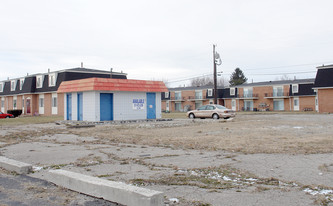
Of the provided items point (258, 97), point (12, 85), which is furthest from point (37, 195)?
point (258, 97)

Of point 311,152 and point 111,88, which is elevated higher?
point 111,88

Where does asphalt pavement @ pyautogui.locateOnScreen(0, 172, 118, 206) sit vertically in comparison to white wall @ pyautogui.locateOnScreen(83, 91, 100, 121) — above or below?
below

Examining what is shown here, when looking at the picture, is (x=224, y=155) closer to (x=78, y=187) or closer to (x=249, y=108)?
(x=78, y=187)

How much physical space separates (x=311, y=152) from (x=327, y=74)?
120 feet

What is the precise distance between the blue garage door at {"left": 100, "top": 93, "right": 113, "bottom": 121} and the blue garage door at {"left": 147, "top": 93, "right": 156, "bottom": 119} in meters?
3.65

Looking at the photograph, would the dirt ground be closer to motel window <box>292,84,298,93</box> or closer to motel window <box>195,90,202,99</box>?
motel window <box>292,84,298,93</box>

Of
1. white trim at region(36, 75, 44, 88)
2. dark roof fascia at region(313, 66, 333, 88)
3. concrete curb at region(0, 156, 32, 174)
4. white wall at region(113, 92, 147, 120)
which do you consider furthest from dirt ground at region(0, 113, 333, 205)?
white trim at region(36, 75, 44, 88)

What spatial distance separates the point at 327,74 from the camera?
40.8 metres

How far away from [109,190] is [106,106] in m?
20.0

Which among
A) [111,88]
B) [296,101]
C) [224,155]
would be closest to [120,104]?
[111,88]

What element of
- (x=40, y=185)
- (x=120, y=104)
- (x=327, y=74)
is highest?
(x=327, y=74)

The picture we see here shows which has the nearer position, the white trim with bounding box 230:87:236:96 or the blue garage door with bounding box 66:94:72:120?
the blue garage door with bounding box 66:94:72:120

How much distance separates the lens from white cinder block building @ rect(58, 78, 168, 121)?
23891mm

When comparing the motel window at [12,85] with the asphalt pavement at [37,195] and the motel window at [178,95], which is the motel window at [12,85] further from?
the asphalt pavement at [37,195]
